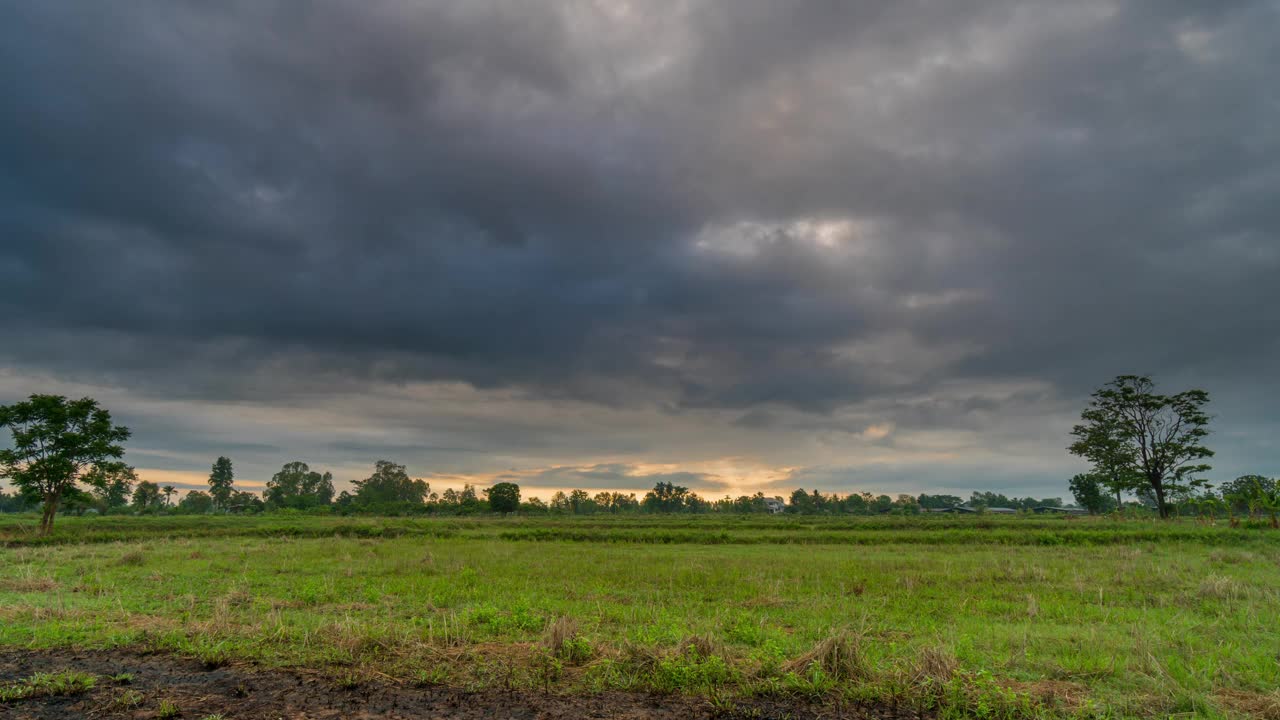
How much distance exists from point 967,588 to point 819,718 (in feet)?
44.2

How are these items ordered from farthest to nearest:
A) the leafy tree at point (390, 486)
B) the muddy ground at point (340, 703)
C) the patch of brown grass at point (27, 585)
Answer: the leafy tree at point (390, 486)
the patch of brown grass at point (27, 585)
the muddy ground at point (340, 703)

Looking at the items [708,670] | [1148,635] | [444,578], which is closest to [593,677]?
[708,670]

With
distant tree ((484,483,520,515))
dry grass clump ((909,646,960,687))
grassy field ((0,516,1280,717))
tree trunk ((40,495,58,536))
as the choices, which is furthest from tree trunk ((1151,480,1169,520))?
tree trunk ((40,495,58,536))

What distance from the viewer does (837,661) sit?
8633 mm

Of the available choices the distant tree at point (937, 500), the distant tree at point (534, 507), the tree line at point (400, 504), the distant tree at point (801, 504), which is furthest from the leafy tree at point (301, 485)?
the distant tree at point (937, 500)

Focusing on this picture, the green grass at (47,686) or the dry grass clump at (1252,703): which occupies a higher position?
the dry grass clump at (1252,703)

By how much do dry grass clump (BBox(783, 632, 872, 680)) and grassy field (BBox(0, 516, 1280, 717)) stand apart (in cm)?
2

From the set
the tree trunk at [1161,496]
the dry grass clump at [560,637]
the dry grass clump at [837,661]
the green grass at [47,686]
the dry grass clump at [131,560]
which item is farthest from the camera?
the tree trunk at [1161,496]

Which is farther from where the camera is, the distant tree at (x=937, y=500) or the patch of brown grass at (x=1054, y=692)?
the distant tree at (x=937, y=500)

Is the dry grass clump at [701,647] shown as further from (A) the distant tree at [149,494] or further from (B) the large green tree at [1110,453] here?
(A) the distant tree at [149,494]

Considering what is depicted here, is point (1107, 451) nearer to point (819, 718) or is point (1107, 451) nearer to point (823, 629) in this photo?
point (823, 629)

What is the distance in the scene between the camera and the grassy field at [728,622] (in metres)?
8.39

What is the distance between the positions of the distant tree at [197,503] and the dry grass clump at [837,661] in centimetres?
14605

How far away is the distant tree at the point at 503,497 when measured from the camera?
11025 centimetres
